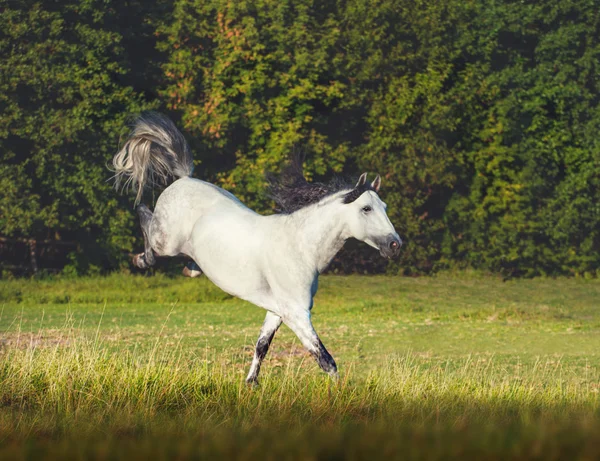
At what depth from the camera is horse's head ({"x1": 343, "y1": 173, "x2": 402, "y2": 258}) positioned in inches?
299

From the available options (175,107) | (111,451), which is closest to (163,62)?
(175,107)

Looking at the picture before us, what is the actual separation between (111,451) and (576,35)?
2800 cm

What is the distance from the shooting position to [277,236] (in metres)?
8.36

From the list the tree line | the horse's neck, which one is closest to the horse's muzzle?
the horse's neck

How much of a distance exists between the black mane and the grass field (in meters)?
1.42

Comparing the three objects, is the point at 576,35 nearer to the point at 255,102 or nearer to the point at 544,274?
the point at 544,274

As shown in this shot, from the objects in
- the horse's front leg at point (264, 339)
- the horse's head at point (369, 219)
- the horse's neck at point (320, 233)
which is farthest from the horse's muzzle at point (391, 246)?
the horse's front leg at point (264, 339)

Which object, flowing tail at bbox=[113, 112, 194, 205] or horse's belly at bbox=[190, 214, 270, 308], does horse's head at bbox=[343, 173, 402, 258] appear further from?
flowing tail at bbox=[113, 112, 194, 205]

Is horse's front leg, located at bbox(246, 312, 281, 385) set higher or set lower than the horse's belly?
lower

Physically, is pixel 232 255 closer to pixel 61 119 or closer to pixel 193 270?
pixel 193 270

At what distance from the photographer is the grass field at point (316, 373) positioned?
2543mm

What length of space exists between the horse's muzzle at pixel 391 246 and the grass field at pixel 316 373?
3.50 feet

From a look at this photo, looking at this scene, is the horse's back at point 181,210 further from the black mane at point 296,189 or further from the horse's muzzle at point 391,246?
the horse's muzzle at point 391,246

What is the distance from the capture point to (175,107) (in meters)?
26.0
